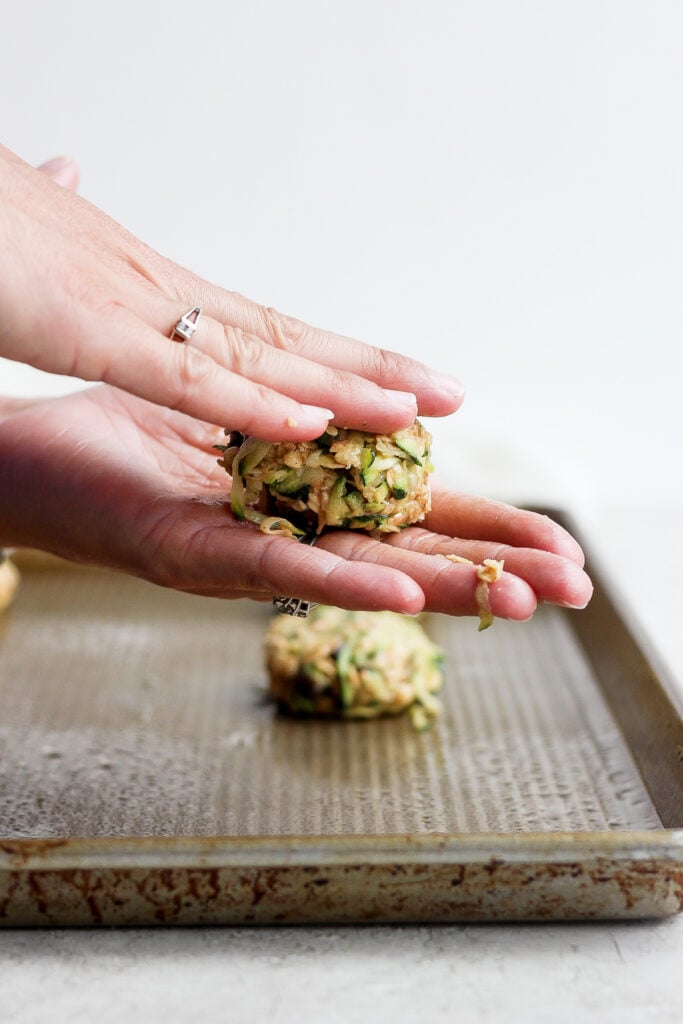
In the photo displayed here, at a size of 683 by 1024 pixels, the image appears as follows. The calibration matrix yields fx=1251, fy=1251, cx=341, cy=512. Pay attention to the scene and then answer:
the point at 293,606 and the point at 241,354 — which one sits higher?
the point at 241,354

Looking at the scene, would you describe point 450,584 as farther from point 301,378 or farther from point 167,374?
point 167,374

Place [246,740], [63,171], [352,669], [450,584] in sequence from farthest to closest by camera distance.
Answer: [352,669] → [246,740] → [63,171] → [450,584]

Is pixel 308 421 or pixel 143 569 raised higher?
pixel 308 421

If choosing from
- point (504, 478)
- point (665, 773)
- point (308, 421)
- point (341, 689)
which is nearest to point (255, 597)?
point (308, 421)

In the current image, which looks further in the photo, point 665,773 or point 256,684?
point 256,684

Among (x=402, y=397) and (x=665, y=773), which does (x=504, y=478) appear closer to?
(x=665, y=773)

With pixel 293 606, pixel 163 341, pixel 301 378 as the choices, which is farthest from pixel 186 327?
pixel 293 606
